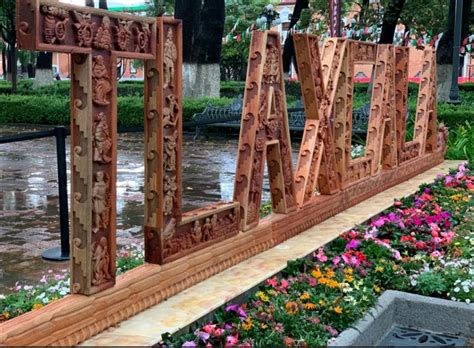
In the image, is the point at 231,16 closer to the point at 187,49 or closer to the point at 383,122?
the point at 187,49

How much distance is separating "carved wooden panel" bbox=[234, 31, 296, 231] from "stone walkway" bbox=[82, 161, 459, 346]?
0.33m

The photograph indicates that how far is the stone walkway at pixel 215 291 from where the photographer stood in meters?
3.53

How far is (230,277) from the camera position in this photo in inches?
177

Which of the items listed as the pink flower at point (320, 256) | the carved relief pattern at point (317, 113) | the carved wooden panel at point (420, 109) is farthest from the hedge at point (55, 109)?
the pink flower at point (320, 256)

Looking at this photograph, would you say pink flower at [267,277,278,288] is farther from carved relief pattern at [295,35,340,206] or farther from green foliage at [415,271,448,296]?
carved relief pattern at [295,35,340,206]

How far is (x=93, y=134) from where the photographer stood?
3.44m

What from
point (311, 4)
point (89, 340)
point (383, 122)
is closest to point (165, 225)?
point (89, 340)

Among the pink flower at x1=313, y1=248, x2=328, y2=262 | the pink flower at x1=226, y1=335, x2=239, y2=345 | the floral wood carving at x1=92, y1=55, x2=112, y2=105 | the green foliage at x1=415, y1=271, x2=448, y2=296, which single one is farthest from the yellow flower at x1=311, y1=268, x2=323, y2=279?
the floral wood carving at x1=92, y1=55, x2=112, y2=105

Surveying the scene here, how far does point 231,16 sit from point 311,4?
14666 millimetres

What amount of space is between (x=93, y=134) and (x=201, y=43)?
51.6ft

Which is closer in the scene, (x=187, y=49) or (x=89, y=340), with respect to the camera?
(x=89, y=340)

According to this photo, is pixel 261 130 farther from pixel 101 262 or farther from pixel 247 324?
pixel 101 262

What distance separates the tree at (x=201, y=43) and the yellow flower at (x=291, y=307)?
15.2 m

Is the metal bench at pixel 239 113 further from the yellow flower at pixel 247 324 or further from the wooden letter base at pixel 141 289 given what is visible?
the yellow flower at pixel 247 324
